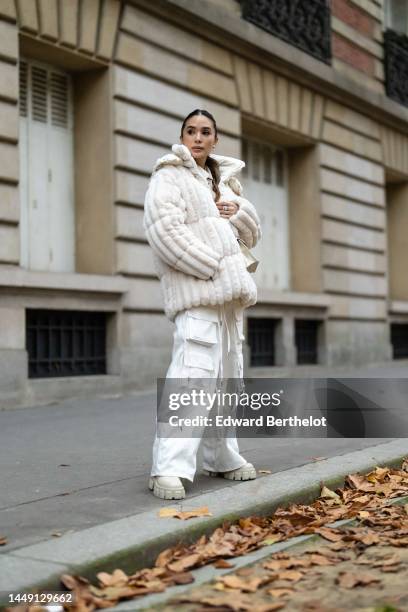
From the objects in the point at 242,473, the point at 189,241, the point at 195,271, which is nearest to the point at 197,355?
the point at 195,271

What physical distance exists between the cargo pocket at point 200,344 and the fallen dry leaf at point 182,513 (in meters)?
0.73

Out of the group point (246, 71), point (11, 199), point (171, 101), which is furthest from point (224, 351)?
point (246, 71)

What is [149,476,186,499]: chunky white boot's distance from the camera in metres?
4.22

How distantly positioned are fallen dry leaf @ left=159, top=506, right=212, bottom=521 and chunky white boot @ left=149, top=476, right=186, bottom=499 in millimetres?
265

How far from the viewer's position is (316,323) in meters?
15.0

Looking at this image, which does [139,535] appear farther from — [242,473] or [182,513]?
[242,473]

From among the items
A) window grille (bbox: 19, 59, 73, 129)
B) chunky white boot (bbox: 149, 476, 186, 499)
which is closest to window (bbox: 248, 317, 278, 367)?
window grille (bbox: 19, 59, 73, 129)

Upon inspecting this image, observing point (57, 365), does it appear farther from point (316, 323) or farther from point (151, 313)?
point (316, 323)

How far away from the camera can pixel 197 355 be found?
4375 mm

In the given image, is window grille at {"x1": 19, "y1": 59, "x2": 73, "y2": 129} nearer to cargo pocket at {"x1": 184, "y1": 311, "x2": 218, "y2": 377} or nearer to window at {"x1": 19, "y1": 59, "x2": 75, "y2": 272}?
window at {"x1": 19, "y1": 59, "x2": 75, "y2": 272}

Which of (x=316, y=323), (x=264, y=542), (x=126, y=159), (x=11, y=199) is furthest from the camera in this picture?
(x=316, y=323)

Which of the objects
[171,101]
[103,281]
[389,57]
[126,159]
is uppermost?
[389,57]

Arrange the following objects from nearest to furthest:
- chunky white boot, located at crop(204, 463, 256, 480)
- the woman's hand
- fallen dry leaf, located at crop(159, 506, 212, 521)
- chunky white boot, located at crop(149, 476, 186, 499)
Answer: fallen dry leaf, located at crop(159, 506, 212, 521)
chunky white boot, located at crop(149, 476, 186, 499)
the woman's hand
chunky white boot, located at crop(204, 463, 256, 480)

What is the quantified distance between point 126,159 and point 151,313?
2.02 meters
